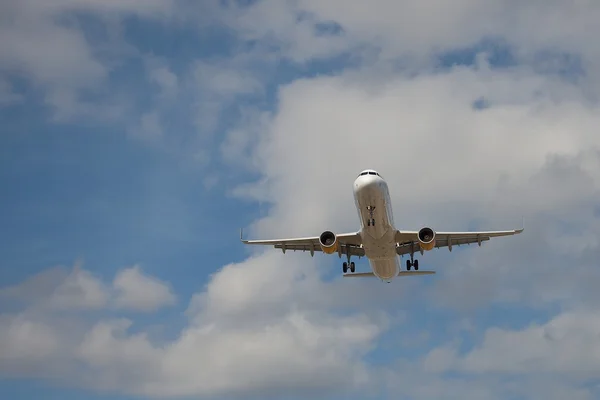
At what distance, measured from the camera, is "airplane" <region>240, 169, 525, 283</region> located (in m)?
59.6

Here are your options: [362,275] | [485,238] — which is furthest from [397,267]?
[485,238]

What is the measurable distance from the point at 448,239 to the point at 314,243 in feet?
33.5

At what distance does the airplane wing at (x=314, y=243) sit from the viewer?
66.9m

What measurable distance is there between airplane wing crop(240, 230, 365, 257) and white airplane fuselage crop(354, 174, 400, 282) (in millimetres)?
2081

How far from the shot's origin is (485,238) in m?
70.6

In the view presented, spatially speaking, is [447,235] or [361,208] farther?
[447,235]

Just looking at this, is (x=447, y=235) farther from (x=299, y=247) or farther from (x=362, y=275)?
(x=299, y=247)

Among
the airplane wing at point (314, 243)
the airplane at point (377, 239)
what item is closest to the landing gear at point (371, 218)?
the airplane at point (377, 239)

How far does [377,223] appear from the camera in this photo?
201 feet

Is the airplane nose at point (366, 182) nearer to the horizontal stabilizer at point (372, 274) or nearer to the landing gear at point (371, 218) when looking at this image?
the landing gear at point (371, 218)

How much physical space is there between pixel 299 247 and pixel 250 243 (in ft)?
12.7

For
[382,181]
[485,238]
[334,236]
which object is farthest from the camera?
[485,238]

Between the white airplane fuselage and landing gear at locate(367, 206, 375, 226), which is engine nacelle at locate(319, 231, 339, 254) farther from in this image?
landing gear at locate(367, 206, 375, 226)

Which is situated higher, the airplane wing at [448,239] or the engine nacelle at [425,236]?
the airplane wing at [448,239]
